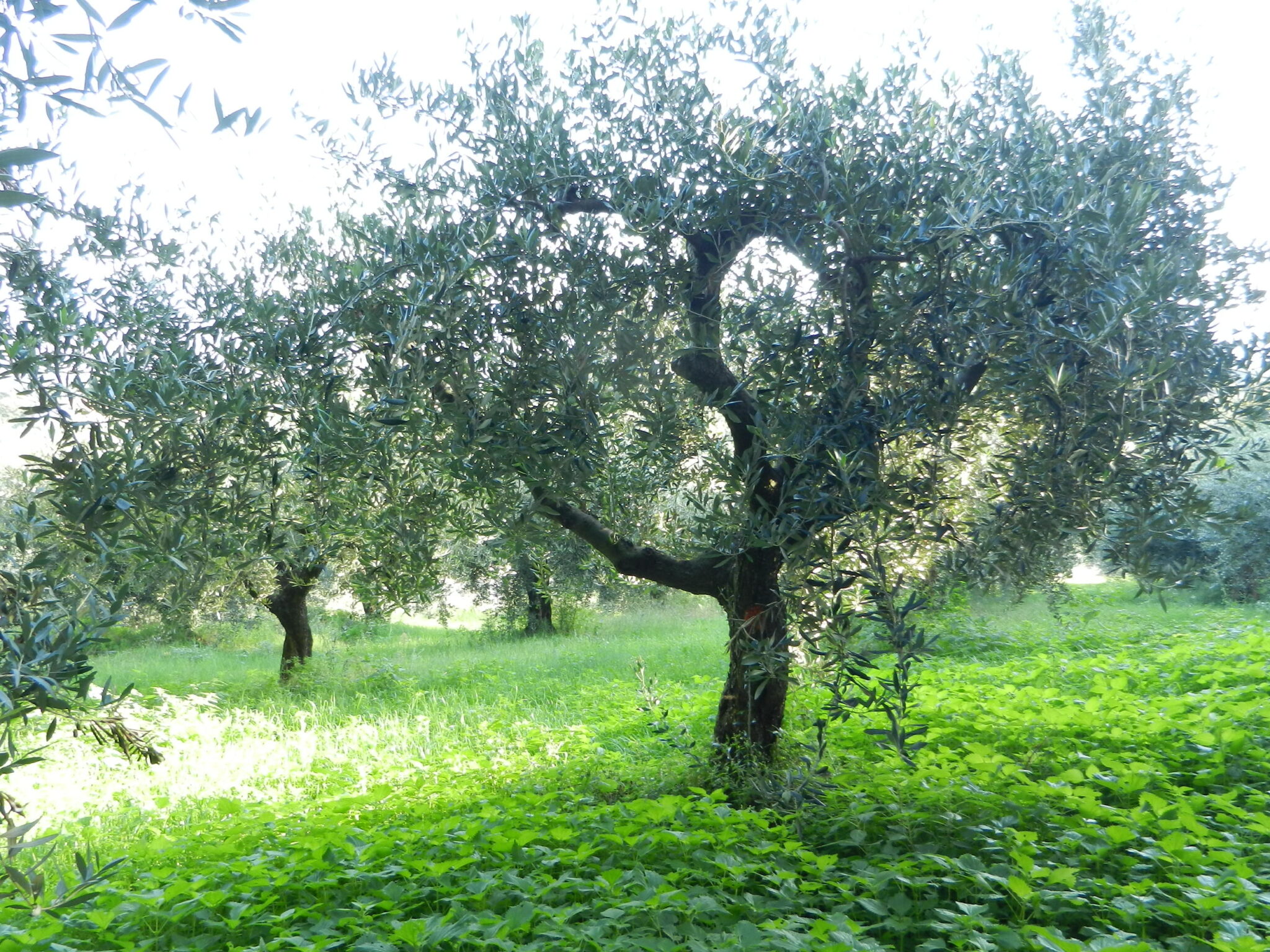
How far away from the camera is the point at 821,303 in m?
5.89

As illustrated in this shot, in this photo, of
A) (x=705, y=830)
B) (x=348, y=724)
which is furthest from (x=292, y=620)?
(x=705, y=830)

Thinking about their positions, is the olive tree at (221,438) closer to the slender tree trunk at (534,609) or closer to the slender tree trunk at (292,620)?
the slender tree trunk at (292,620)

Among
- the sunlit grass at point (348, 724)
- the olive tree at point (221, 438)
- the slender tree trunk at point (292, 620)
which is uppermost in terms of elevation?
the olive tree at point (221, 438)

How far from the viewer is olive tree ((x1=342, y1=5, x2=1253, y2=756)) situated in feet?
16.8

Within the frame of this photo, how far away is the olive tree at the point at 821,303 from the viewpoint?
16.8 feet

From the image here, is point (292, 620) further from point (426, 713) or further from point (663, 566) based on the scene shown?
point (663, 566)

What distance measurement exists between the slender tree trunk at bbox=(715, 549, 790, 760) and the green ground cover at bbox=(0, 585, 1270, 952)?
396 millimetres

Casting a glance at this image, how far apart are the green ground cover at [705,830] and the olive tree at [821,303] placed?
1109mm

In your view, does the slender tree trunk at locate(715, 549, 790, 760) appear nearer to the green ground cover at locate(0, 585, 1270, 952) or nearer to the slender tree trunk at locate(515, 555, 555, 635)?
the green ground cover at locate(0, 585, 1270, 952)

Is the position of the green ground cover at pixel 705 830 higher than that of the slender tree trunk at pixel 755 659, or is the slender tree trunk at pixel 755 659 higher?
the slender tree trunk at pixel 755 659

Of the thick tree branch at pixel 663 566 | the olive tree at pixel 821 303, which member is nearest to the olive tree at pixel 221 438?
the olive tree at pixel 821 303

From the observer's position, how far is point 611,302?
5664 mm

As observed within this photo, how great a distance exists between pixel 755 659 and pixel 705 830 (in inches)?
49.3

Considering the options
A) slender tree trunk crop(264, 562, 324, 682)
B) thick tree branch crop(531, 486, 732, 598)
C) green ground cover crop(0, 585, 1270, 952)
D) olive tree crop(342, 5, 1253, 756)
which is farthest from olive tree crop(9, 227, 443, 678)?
slender tree trunk crop(264, 562, 324, 682)
